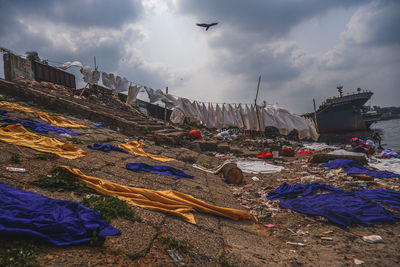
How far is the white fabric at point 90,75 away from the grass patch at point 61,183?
11624mm

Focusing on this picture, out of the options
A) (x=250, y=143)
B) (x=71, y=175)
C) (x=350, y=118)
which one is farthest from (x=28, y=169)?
(x=350, y=118)

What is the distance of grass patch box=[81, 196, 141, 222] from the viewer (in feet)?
6.42

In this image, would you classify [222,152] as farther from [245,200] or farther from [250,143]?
[245,200]

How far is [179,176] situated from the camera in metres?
4.29

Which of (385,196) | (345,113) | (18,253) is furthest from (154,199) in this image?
(345,113)

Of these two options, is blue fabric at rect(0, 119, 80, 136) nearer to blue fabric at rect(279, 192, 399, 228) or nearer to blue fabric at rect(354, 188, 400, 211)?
blue fabric at rect(279, 192, 399, 228)

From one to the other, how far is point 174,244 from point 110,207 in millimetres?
768

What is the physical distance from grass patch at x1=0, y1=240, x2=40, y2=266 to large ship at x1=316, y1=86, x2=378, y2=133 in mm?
32761

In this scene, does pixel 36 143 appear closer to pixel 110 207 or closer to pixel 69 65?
pixel 110 207

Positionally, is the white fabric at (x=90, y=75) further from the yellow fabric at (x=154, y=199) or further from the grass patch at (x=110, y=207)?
the grass patch at (x=110, y=207)

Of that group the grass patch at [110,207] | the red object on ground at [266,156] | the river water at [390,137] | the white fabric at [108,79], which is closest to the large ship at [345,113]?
the river water at [390,137]

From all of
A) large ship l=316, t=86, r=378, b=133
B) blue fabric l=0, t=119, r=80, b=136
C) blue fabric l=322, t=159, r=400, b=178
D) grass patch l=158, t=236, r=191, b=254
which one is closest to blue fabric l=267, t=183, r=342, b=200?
blue fabric l=322, t=159, r=400, b=178

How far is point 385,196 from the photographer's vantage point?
351 centimetres

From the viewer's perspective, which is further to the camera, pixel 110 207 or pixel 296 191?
pixel 296 191
